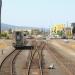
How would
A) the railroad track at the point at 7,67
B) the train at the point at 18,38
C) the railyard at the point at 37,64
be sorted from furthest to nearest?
the train at the point at 18,38, the railyard at the point at 37,64, the railroad track at the point at 7,67

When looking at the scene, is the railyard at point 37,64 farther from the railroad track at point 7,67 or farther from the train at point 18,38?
the train at point 18,38

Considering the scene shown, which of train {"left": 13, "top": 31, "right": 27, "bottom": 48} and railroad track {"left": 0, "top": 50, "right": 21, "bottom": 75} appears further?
train {"left": 13, "top": 31, "right": 27, "bottom": 48}

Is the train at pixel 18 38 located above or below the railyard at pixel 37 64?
above

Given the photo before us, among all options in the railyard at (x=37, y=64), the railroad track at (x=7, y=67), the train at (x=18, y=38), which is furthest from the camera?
the train at (x=18, y=38)

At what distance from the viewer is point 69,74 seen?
2028cm

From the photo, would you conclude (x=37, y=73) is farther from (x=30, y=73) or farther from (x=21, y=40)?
(x=21, y=40)

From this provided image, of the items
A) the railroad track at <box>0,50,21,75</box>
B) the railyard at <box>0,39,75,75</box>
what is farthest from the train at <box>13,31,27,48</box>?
the railroad track at <box>0,50,21,75</box>

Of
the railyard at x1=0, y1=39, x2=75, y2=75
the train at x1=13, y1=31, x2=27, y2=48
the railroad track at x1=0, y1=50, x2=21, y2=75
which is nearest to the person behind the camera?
the railroad track at x1=0, y1=50, x2=21, y2=75

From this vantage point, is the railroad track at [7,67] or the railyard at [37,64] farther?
the railyard at [37,64]

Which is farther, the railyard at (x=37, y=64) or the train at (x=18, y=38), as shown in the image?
the train at (x=18, y=38)

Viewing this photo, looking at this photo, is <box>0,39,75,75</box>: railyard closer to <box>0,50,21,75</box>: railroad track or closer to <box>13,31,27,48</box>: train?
<box>0,50,21,75</box>: railroad track

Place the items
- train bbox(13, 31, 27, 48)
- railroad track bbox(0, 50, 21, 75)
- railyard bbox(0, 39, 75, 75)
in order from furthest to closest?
train bbox(13, 31, 27, 48) → railyard bbox(0, 39, 75, 75) → railroad track bbox(0, 50, 21, 75)

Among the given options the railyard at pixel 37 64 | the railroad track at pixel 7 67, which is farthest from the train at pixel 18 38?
the railroad track at pixel 7 67

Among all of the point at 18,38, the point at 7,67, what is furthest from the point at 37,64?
the point at 18,38
